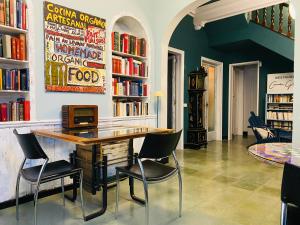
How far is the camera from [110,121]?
343 cm

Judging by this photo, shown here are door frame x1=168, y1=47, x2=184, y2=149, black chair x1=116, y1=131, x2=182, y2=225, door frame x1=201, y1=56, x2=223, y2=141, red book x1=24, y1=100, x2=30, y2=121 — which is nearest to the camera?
black chair x1=116, y1=131, x2=182, y2=225

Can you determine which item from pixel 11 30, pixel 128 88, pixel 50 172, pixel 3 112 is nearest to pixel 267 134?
pixel 128 88

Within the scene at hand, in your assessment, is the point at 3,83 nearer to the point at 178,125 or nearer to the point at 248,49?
the point at 178,125

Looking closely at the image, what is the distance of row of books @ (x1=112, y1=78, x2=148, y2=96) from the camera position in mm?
3539

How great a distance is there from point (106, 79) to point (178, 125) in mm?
2678

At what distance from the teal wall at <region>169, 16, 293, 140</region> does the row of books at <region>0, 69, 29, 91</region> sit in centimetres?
341

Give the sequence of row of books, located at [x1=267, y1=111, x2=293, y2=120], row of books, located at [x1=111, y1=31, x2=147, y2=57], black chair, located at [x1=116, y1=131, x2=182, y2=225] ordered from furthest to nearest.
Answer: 1. row of books, located at [x1=267, y1=111, x2=293, y2=120]
2. row of books, located at [x1=111, y1=31, x2=147, y2=57]
3. black chair, located at [x1=116, y1=131, x2=182, y2=225]

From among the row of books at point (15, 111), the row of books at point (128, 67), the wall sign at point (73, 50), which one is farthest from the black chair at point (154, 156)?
the row of books at point (128, 67)

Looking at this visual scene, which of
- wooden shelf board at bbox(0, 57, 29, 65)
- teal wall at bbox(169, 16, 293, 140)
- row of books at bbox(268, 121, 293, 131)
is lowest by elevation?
row of books at bbox(268, 121, 293, 131)

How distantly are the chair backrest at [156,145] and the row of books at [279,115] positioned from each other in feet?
17.2

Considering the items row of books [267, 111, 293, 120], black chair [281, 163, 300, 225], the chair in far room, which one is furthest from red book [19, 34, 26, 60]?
row of books [267, 111, 293, 120]

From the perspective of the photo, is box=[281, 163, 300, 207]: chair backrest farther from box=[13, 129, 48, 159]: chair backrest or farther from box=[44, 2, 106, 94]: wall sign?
box=[44, 2, 106, 94]: wall sign

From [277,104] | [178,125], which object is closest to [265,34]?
[277,104]

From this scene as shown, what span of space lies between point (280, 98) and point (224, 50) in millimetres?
2067
